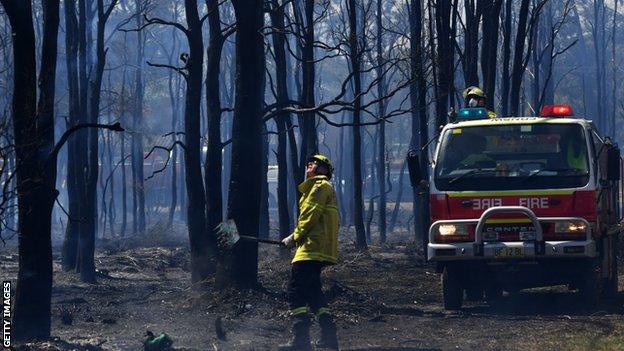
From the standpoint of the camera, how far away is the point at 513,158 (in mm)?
13070

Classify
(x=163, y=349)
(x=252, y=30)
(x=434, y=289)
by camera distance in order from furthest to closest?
(x=434, y=289) → (x=252, y=30) → (x=163, y=349)

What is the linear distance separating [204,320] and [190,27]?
6.78 m

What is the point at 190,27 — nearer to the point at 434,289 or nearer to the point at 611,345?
the point at 434,289

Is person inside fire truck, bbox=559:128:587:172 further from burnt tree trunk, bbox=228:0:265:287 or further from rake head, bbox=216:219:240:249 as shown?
rake head, bbox=216:219:240:249

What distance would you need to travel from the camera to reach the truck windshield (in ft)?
41.6

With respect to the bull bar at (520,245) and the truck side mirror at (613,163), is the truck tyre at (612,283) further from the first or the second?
the bull bar at (520,245)

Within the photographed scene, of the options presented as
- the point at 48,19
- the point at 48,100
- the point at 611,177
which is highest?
the point at 48,19

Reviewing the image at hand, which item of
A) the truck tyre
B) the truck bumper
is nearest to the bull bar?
the truck bumper

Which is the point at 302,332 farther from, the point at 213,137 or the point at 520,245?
the point at 213,137

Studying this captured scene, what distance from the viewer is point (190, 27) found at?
17.9 meters

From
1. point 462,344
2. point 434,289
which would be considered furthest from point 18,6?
point 434,289

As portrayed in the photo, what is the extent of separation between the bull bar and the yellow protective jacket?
2549mm

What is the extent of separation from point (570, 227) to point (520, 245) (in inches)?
24.1

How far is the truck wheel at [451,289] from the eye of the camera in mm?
13234
